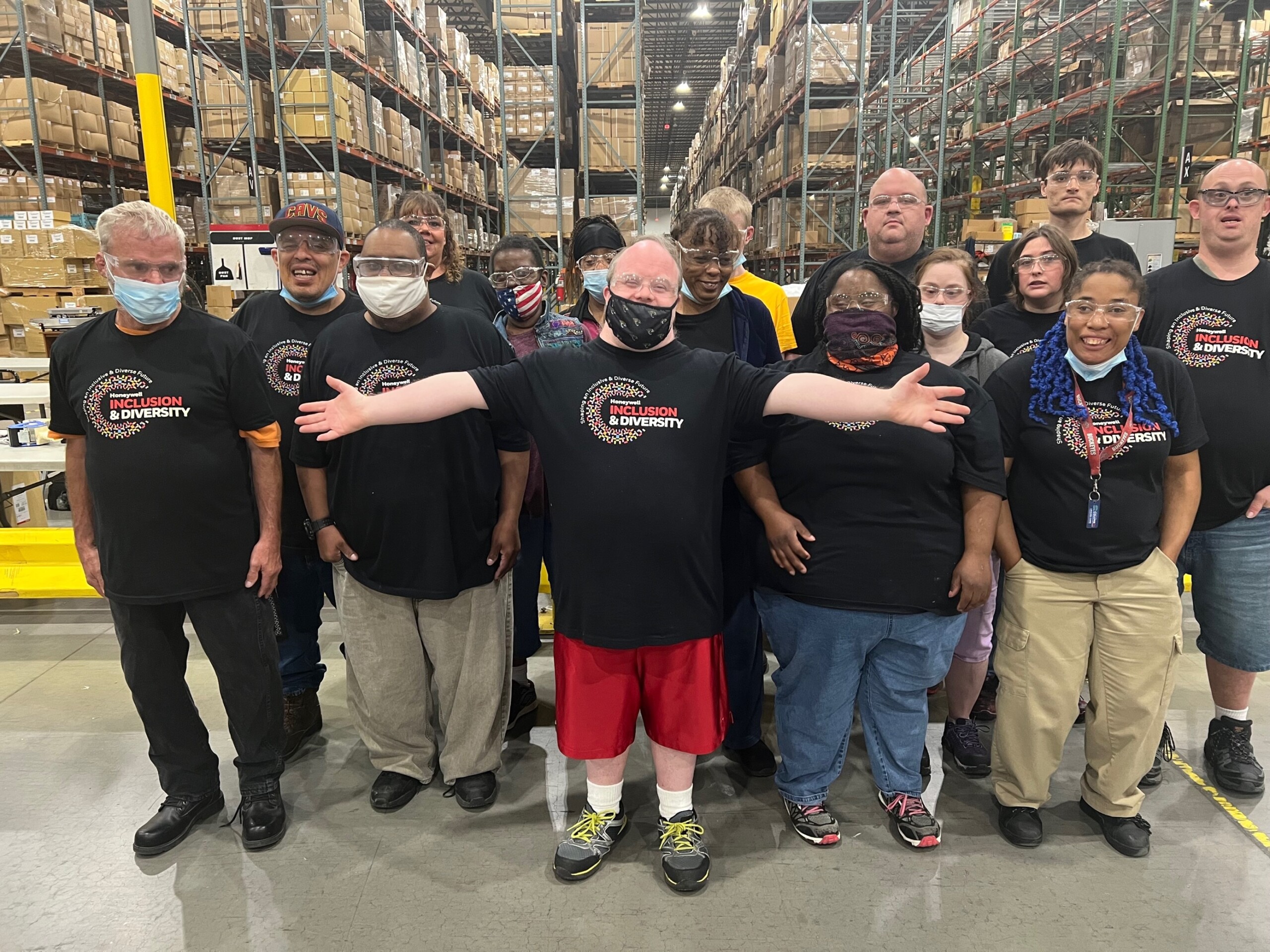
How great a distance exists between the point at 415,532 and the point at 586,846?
111 cm

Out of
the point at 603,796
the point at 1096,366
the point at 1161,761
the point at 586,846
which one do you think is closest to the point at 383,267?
the point at 603,796

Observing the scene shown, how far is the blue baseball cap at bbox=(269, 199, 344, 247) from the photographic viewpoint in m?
2.77

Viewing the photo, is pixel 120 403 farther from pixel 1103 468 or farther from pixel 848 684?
pixel 1103 468

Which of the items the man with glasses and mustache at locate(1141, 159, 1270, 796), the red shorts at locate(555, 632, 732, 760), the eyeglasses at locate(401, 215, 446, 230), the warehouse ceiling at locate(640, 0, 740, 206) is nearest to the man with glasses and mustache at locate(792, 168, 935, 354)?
the man with glasses and mustache at locate(1141, 159, 1270, 796)

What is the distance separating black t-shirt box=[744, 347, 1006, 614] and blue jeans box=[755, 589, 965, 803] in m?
0.08

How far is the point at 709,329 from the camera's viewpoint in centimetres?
270

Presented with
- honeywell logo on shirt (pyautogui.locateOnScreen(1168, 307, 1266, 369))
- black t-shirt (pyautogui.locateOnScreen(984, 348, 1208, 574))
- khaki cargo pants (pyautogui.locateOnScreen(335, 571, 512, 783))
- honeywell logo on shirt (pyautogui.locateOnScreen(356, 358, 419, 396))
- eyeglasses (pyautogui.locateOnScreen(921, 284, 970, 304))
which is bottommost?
khaki cargo pants (pyautogui.locateOnScreen(335, 571, 512, 783))

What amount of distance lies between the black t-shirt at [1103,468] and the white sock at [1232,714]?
1.04 m

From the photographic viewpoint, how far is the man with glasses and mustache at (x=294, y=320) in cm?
277

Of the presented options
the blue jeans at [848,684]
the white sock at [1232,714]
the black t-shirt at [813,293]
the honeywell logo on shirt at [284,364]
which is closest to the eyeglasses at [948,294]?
the black t-shirt at [813,293]

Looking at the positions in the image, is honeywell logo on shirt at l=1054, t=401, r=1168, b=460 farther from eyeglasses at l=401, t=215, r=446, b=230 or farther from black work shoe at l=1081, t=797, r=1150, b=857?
eyeglasses at l=401, t=215, r=446, b=230

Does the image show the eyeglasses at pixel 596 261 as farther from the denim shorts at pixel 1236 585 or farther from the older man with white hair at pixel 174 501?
the denim shorts at pixel 1236 585

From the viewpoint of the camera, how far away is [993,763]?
2625 mm

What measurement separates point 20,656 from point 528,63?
33.1ft
